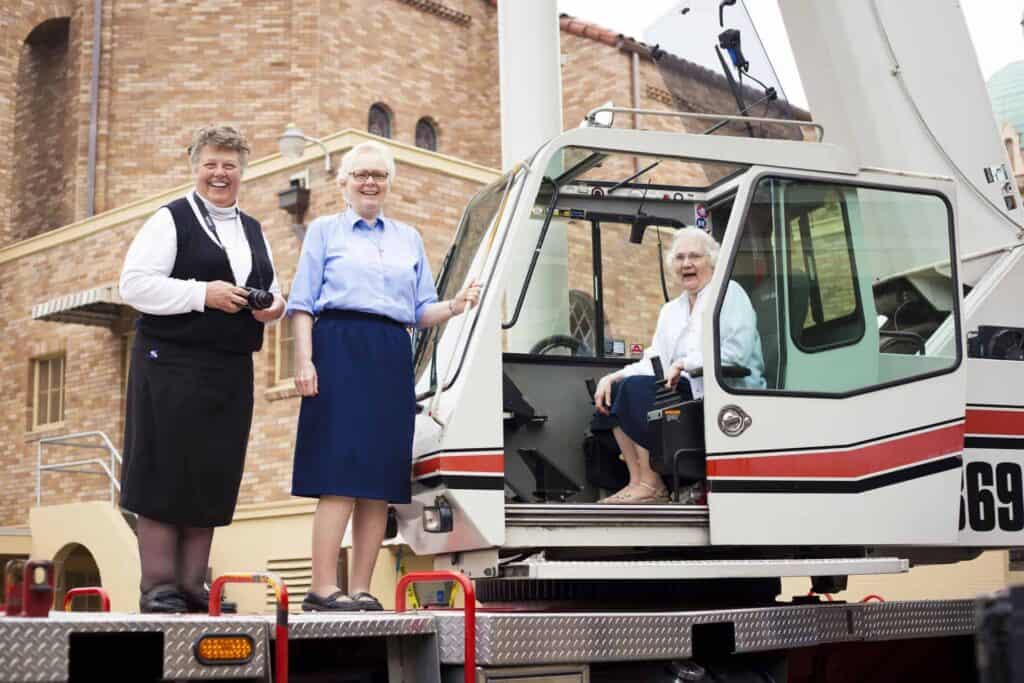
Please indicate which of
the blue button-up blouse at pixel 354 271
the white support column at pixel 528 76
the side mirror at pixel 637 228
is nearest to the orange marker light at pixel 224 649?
the blue button-up blouse at pixel 354 271

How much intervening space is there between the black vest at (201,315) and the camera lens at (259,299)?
0.12 metres

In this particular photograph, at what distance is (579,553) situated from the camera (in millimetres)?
5922

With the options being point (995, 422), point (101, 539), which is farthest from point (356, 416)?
point (101, 539)

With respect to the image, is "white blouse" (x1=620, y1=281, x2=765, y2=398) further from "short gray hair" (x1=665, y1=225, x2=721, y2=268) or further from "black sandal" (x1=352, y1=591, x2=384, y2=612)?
"black sandal" (x1=352, y1=591, x2=384, y2=612)

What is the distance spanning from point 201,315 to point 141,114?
24341 mm

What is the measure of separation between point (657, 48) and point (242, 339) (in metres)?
3.86

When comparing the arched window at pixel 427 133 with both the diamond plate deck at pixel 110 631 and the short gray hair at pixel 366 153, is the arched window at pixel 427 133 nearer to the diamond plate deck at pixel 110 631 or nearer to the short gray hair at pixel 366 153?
the short gray hair at pixel 366 153

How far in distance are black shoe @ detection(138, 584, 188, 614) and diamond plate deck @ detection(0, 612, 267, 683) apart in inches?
29.5

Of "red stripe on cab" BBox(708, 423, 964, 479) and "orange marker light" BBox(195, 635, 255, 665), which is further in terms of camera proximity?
"red stripe on cab" BBox(708, 423, 964, 479)

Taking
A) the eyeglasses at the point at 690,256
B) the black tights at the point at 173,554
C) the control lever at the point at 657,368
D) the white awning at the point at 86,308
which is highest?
the white awning at the point at 86,308

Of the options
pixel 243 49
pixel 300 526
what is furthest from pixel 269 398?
pixel 243 49

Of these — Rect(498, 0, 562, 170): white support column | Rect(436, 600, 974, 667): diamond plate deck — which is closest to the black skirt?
Rect(436, 600, 974, 667): diamond plate deck

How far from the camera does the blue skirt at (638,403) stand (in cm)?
611

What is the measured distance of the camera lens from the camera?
17.7 ft
